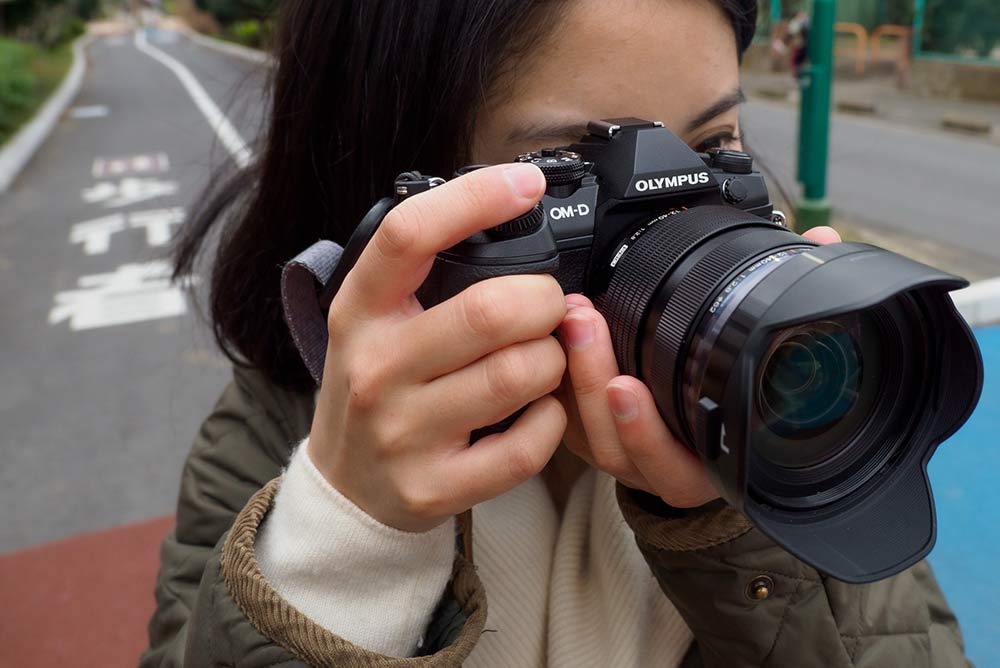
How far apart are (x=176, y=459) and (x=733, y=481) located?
232cm

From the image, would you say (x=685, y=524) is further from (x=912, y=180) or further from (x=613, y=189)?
(x=912, y=180)

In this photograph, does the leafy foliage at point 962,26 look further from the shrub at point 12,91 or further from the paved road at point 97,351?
the shrub at point 12,91

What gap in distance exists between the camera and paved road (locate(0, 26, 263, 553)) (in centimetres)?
239

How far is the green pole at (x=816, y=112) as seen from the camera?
3.84m

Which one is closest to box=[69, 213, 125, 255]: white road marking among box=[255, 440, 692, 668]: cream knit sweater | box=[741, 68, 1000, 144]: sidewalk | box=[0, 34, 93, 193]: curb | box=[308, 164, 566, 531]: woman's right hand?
box=[0, 34, 93, 193]: curb

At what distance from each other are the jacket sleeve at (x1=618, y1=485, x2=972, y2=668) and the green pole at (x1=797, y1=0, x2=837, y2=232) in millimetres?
3135

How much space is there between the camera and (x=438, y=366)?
27.4 inches

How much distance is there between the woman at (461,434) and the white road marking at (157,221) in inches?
160

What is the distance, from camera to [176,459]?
261 cm

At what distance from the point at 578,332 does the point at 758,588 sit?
289 mm

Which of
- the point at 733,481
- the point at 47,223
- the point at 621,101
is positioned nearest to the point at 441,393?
the point at 733,481

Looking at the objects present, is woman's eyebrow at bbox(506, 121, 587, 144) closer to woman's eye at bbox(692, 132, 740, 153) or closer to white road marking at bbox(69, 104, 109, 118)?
woman's eye at bbox(692, 132, 740, 153)

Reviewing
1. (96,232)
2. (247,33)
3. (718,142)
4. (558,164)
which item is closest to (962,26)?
(96,232)

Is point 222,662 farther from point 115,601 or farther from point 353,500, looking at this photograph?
point 115,601
